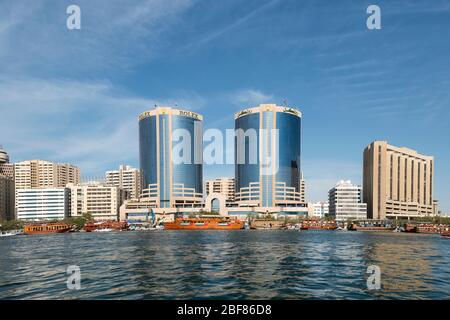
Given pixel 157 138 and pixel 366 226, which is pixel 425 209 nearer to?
pixel 366 226

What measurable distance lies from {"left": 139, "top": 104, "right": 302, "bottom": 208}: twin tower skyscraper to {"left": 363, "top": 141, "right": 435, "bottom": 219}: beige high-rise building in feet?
148

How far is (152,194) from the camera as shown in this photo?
19162cm

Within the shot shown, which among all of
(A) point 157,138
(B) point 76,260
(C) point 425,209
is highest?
(A) point 157,138

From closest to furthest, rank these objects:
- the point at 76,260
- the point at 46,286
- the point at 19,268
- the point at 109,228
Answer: the point at 46,286 < the point at 19,268 < the point at 76,260 < the point at 109,228

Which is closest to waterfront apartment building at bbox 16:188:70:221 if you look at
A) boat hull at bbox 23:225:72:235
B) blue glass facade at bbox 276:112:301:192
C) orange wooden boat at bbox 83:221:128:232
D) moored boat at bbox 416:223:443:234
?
orange wooden boat at bbox 83:221:128:232

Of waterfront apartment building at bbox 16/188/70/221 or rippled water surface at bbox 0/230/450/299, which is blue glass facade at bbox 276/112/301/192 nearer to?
waterfront apartment building at bbox 16/188/70/221

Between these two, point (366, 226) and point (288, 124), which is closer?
point (366, 226)

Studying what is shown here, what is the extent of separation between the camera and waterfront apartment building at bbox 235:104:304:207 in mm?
187500

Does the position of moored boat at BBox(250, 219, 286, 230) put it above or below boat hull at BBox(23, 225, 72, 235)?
below

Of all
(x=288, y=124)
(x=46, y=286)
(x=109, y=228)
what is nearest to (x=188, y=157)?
(x=288, y=124)

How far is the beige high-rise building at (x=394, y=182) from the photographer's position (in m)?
185
